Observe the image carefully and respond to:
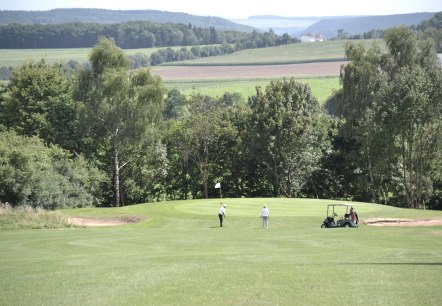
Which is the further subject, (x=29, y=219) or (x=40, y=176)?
(x=40, y=176)

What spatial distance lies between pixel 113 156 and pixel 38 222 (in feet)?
87.9

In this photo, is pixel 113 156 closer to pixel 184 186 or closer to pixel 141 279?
pixel 184 186

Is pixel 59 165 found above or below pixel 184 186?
above

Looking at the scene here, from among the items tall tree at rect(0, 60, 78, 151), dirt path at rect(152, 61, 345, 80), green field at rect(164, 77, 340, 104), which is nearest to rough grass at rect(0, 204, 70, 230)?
tall tree at rect(0, 60, 78, 151)

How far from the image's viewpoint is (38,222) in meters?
43.0

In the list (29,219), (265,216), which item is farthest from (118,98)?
(265,216)

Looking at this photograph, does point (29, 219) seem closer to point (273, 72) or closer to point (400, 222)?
point (400, 222)

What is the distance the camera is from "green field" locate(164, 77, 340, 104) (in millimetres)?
147250

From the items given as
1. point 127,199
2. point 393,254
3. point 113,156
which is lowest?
point 127,199

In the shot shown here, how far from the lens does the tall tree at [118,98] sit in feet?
209

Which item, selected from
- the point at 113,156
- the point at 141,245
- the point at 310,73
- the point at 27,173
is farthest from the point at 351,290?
the point at 310,73

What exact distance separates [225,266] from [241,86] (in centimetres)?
14184

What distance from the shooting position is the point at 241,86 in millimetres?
163750

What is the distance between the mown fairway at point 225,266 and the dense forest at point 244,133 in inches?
954
